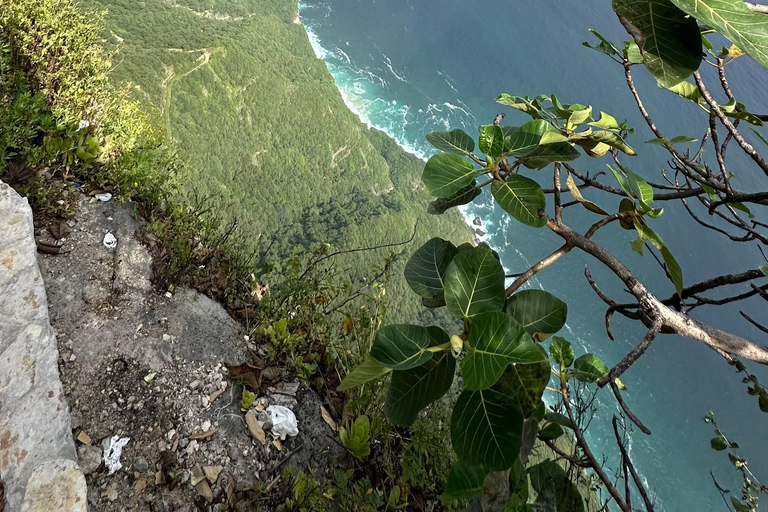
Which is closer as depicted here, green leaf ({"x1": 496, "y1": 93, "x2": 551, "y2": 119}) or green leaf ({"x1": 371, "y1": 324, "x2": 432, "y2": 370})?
green leaf ({"x1": 371, "y1": 324, "x2": 432, "y2": 370})

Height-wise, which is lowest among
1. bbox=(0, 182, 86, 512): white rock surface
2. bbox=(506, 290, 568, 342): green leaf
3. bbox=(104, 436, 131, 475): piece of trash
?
bbox=(104, 436, 131, 475): piece of trash

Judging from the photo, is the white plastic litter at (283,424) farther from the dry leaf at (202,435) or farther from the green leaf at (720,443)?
the green leaf at (720,443)

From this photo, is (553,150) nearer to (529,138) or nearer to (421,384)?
(529,138)

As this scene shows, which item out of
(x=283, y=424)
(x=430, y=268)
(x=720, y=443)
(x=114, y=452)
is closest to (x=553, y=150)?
(x=430, y=268)

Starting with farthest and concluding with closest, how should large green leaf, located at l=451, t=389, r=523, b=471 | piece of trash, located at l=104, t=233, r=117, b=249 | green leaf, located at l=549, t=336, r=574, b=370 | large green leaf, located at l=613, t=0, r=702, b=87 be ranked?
piece of trash, located at l=104, t=233, r=117, b=249 < green leaf, located at l=549, t=336, r=574, b=370 < large green leaf, located at l=451, t=389, r=523, b=471 < large green leaf, located at l=613, t=0, r=702, b=87

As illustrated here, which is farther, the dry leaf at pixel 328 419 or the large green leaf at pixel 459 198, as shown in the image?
the dry leaf at pixel 328 419

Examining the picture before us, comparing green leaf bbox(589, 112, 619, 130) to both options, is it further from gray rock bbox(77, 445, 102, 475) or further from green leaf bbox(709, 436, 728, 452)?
gray rock bbox(77, 445, 102, 475)

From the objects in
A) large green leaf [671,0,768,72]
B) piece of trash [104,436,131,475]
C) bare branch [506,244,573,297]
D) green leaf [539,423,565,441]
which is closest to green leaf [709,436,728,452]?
green leaf [539,423,565,441]

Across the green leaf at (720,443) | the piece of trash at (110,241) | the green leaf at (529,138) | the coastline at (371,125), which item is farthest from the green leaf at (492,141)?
the coastline at (371,125)
